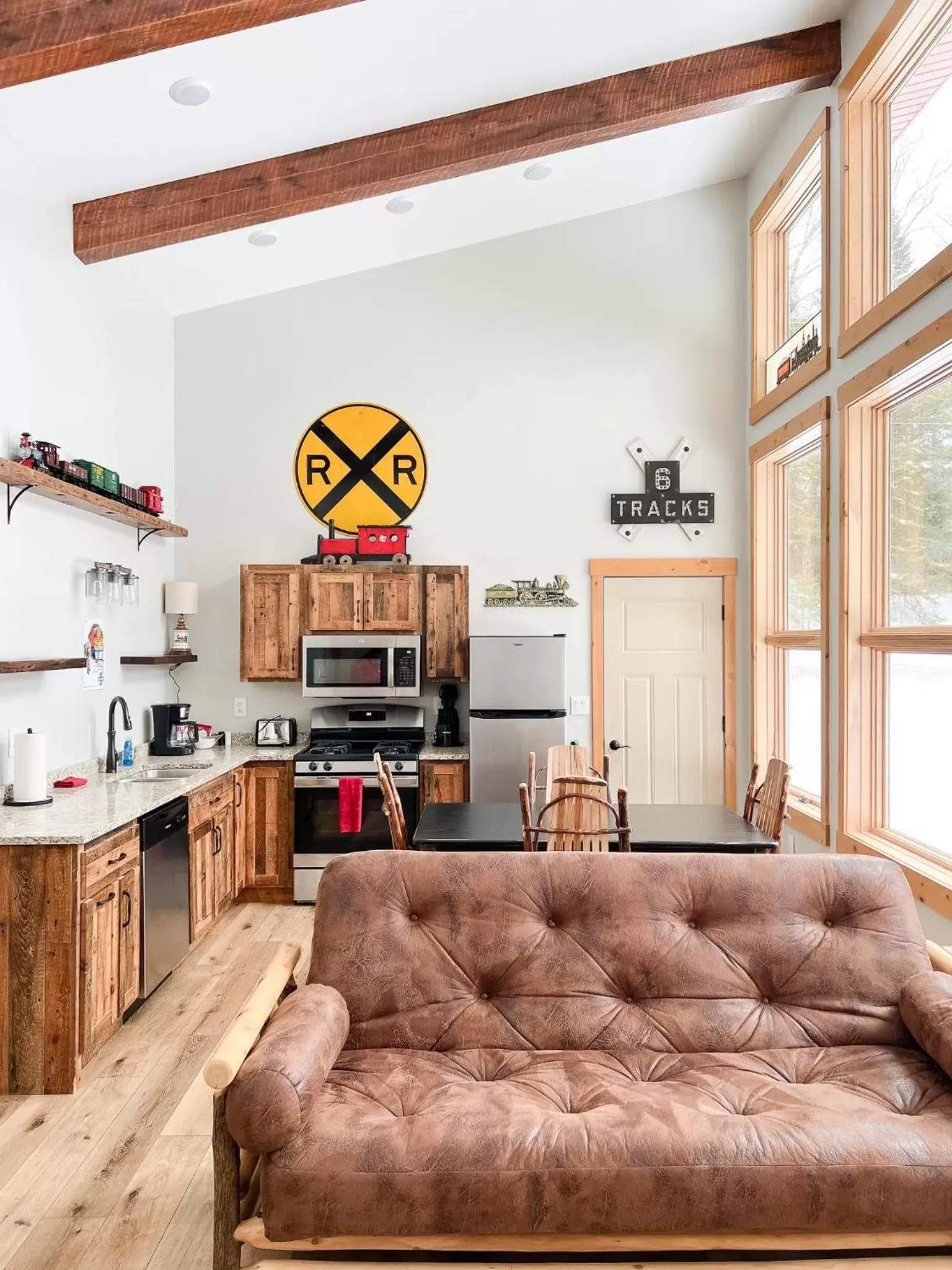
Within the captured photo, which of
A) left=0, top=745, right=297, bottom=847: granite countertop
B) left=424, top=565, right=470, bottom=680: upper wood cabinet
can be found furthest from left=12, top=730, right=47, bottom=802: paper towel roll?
left=424, top=565, right=470, bottom=680: upper wood cabinet

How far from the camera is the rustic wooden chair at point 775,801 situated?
Answer: 151 inches

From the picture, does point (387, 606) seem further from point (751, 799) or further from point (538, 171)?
point (538, 171)

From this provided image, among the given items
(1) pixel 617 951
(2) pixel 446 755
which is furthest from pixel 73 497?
(1) pixel 617 951

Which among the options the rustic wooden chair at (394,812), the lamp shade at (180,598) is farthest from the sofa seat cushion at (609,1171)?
the lamp shade at (180,598)

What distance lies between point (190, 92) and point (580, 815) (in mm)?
3316

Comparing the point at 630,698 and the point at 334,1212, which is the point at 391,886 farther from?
the point at 630,698

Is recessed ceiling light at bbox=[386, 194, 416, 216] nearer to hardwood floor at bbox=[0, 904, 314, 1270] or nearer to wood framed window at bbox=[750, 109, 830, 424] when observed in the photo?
wood framed window at bbox=[750, 109, 830, 424]

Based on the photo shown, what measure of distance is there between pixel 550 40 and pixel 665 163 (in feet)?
5.54

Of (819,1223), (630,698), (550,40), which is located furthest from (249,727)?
(819,1223)

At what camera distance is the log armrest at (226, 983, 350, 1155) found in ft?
5.85

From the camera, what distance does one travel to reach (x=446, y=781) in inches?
216

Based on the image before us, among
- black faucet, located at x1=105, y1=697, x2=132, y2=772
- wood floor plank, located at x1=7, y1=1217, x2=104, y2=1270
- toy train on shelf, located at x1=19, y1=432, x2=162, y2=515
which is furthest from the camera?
black faucet, located at x1=105, y1=697, x2=132, y2=772

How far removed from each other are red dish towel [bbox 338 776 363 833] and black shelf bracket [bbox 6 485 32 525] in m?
2.27

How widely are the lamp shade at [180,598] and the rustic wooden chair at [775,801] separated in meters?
3.61
